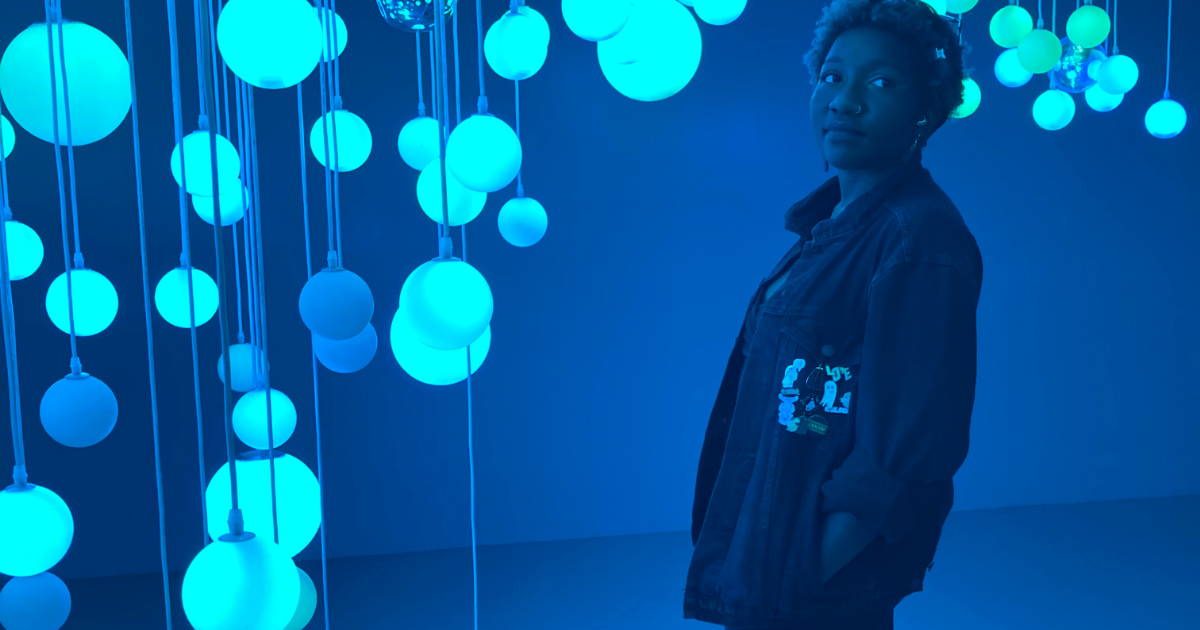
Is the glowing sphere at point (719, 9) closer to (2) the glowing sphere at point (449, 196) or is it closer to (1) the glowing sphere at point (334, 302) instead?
(2) the glowing sphere at point (449, 196)

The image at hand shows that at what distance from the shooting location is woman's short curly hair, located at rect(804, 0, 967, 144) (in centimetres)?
143

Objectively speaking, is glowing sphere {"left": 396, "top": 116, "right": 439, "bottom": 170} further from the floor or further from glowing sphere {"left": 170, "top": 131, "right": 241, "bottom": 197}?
the floor

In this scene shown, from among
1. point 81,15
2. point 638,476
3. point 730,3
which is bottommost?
point 638,476

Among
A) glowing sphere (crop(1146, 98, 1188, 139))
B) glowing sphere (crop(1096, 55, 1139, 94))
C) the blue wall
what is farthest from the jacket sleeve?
the blue wall

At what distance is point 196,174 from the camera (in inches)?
51.6

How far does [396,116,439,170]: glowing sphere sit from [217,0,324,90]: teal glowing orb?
1.86 ft

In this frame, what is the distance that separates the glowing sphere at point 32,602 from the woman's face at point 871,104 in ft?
4.10

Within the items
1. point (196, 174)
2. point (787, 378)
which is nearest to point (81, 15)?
point (196, 174)

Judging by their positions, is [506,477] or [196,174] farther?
[506,477]

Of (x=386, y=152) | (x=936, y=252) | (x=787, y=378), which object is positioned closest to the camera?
(x=936, y=252)

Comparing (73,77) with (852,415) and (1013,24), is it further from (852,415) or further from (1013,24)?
(1013,24)

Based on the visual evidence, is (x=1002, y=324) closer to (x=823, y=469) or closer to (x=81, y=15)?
(x=823, y=469)

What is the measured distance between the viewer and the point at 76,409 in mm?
1146

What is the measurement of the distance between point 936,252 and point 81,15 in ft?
12.3
